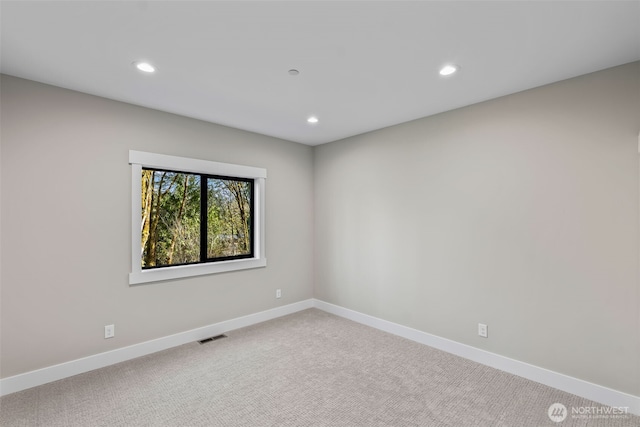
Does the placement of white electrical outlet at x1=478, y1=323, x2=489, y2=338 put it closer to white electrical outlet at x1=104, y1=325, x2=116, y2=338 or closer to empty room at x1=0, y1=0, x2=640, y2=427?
empty room at x1=0, y1=0, x2=640, y2=427

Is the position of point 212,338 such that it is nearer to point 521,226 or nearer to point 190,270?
point 190,270

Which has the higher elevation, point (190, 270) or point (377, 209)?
point (377, 209)

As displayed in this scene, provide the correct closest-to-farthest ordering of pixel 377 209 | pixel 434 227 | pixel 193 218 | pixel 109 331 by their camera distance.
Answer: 1. pixel 109 331
2. pixel 434 227
3. pixel 193 218
4. pixel 377 209

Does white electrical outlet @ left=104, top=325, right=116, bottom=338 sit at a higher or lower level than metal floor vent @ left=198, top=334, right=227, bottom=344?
higher

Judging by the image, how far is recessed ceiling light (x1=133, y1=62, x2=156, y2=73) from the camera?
7.34 feet

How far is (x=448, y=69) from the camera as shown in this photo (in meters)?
2.32

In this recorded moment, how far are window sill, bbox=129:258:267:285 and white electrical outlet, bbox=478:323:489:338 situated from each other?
8.63ft

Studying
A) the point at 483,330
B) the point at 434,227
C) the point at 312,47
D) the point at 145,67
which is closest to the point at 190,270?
the point at 145,67

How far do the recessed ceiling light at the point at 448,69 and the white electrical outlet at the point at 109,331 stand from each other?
3.71m

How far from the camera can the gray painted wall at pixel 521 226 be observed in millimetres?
2254

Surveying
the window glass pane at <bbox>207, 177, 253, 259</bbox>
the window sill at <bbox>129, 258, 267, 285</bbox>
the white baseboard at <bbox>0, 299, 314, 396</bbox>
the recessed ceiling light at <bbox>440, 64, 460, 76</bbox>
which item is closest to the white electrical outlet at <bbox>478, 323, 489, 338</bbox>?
the recessed ceiling light at <bbox>440, 64, 460, 76</bbox>

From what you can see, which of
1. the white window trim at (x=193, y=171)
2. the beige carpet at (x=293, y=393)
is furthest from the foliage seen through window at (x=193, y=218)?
the beige carpet at (x=293, y=393)

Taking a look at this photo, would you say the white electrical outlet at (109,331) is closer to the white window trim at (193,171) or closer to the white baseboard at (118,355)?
the white baseboard at (118,355)

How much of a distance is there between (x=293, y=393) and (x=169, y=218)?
2.32 metres
